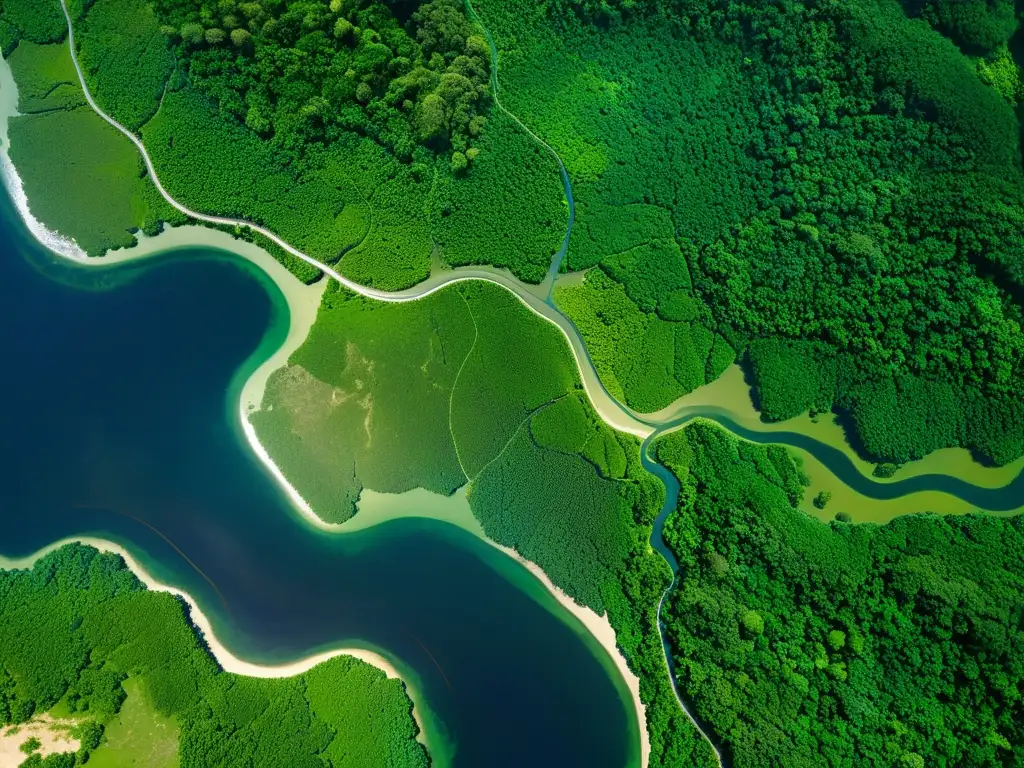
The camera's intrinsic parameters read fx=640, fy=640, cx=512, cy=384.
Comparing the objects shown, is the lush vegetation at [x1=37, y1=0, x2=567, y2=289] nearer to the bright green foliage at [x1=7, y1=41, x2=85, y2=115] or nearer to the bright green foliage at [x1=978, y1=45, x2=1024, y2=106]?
the bright green foliage at [x1=7, y1=41, x2=85, y2=115]

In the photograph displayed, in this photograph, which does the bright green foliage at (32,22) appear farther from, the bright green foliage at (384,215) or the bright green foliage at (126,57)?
the bright green foliage at (384,215)

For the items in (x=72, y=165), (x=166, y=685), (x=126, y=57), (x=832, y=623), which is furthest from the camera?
(x=72, y=165)

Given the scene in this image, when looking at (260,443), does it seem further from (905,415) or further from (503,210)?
(905,415)

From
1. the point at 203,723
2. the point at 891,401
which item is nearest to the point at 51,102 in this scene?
the point at 203,723

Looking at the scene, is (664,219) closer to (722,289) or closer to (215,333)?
(722,289)

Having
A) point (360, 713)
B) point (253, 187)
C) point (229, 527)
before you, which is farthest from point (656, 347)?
point (229, 527)

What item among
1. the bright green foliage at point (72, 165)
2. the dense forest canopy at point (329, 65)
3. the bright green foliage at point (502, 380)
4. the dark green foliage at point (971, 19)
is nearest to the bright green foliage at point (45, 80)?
the bright green foliage at point (72, 165)

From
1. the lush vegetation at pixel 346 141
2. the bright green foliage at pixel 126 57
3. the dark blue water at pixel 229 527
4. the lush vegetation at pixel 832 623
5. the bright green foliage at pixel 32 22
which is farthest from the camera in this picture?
the bright green foliage at pixel 32 22
